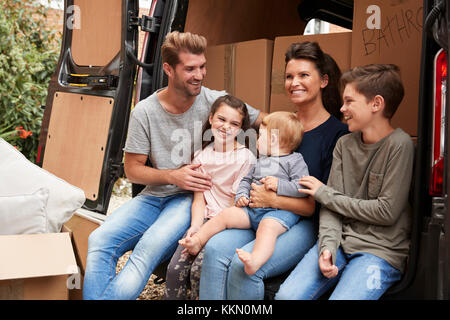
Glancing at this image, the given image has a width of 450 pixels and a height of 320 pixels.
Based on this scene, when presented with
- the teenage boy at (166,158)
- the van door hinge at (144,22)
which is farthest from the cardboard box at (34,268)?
the van door hinge at (144,22)

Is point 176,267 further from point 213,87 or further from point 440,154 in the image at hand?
point 213,87

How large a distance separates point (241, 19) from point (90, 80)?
1.27 metres

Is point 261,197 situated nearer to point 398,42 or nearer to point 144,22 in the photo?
point 398,42

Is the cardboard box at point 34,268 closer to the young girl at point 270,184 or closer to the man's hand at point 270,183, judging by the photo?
the young girl at point 270,184

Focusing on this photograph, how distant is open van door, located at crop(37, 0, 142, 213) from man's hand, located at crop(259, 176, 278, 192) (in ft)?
3.70

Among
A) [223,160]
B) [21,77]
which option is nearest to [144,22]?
[223,160]

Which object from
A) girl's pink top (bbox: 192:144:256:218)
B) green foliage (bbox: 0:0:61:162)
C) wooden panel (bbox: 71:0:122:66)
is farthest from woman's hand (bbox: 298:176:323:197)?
green foliage (bbox: 0:0:61:162)

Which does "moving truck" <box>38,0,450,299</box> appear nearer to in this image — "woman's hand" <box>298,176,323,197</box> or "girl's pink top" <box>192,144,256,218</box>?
"woman's hand" <box>298,176,323,197</box>

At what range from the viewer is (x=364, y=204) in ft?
6.16

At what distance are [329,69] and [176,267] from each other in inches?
48.8

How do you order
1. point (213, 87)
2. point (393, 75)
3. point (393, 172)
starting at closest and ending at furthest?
point (393, 172) < point (393, 75) < point (213, 87)

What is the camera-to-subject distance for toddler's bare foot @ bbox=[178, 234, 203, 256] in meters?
Result: 2.12
